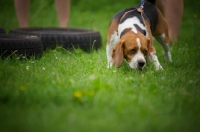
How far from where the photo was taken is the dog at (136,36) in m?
4.19

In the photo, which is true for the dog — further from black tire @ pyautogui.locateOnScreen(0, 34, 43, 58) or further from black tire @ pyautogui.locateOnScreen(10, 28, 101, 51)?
black tire @ pyautogui.locateOnScreen(0, 34, 43, 58)

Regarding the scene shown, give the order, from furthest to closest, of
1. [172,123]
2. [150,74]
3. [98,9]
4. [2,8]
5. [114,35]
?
[98,9]
[2,8]
[114,35]
[150,74]
[172,123]

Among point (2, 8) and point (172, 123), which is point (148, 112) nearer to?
point (172, 123)

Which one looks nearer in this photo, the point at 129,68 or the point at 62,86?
the point at 62,86

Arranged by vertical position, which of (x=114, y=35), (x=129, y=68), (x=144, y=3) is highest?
(x=144, y=3)

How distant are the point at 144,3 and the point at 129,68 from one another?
4.33 feet

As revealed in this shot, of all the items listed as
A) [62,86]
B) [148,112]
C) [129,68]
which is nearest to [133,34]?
[129,68]

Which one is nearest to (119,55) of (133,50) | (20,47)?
(133,50)

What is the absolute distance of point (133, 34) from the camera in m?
4.27

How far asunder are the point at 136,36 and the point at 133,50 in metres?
0.18

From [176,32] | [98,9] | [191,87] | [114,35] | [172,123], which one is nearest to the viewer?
[172,123]

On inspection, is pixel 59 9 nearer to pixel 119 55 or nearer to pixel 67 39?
pixel 67 39

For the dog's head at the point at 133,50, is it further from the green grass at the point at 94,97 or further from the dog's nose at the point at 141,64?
the green grass at the point at 94,97

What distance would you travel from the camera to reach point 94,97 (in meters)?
2.81
